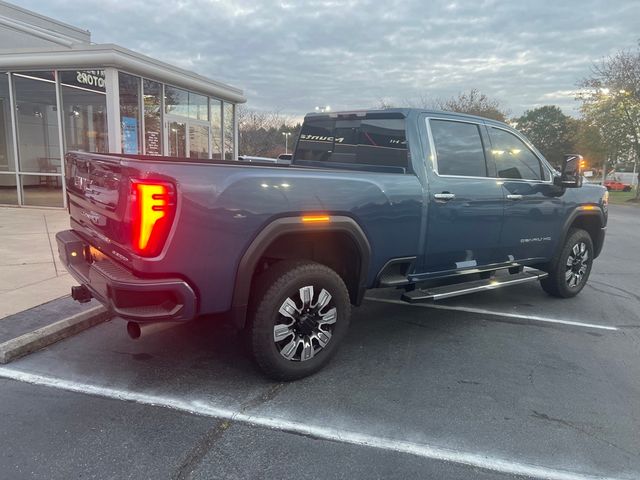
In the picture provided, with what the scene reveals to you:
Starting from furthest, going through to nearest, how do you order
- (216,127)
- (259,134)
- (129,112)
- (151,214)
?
1. (259,134)
2. (216,127)
3. (129,112)
4. (151,214)

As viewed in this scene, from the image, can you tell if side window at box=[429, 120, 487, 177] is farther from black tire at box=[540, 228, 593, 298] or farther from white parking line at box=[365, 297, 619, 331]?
black tire at box=[540, 228, 593, 298]

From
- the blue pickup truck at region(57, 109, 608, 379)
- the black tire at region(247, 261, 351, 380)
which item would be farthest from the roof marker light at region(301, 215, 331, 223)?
the black tire at region(247, 261, 351, 380)

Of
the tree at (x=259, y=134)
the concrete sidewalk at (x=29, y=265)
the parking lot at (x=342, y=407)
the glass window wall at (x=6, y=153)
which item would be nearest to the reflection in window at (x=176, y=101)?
the glass window wall at (x=6, y=153)

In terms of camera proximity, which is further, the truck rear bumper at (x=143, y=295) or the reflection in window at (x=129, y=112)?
the reflection in window at (x=129, y=112)

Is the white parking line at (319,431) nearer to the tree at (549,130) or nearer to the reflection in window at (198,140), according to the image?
the reflection in window at (198,140)

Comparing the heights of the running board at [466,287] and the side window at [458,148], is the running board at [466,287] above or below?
Result: below

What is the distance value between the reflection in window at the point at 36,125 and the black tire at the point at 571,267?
36.9 ft

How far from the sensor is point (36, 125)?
40.0ft

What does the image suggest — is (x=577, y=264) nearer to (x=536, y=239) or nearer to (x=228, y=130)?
(x=536, y=239)

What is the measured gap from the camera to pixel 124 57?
35.3 ft

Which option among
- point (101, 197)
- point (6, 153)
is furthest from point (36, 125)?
point (101, 197)

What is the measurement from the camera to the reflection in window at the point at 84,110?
1157 cm

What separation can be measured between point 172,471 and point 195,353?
1.57m

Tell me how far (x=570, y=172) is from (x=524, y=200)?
0.73 m
